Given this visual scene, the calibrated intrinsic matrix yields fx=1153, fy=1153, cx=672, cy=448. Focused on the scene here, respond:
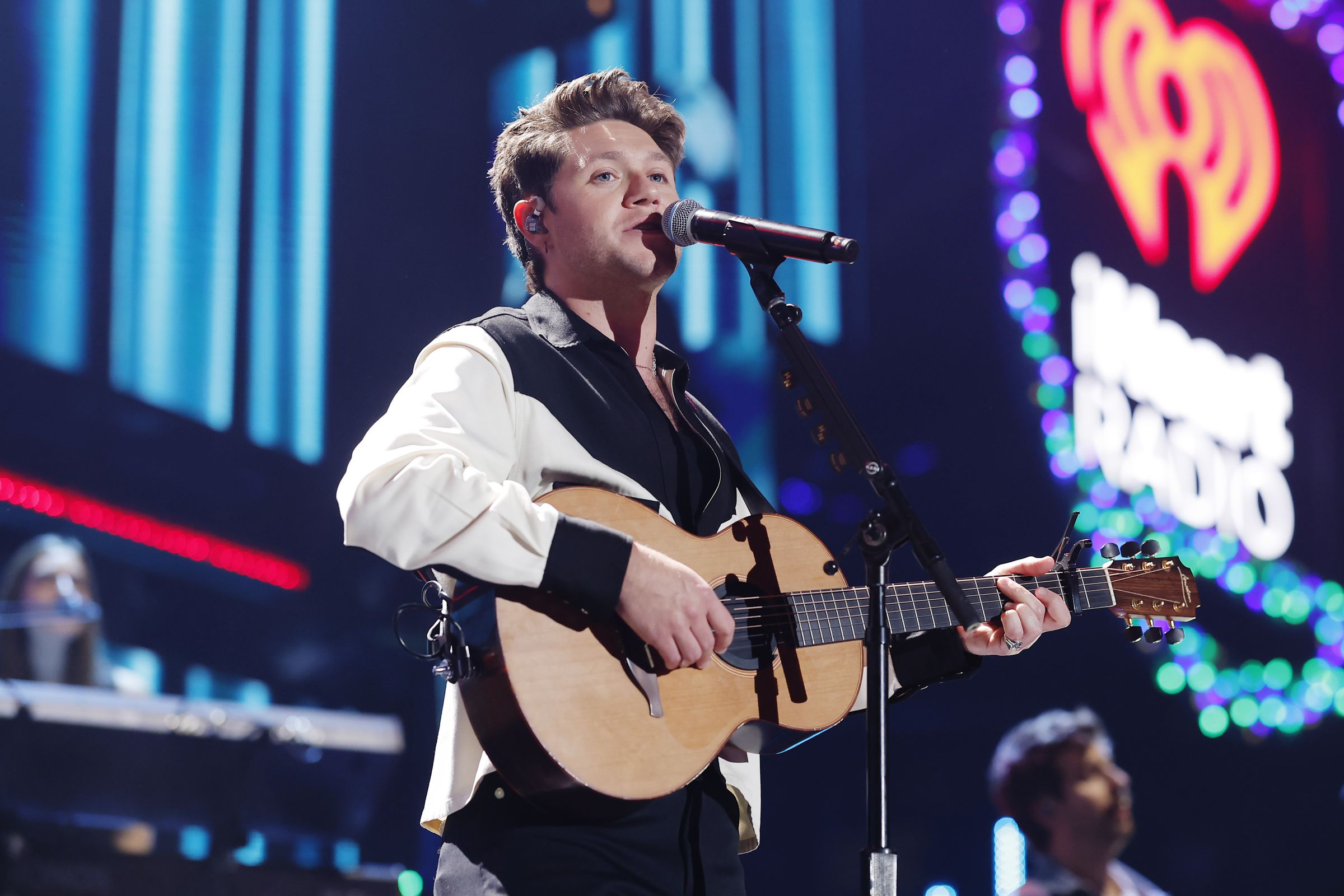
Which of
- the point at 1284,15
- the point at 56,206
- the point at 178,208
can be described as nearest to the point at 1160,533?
the point at 1284,15

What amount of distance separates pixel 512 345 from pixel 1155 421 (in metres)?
3.12

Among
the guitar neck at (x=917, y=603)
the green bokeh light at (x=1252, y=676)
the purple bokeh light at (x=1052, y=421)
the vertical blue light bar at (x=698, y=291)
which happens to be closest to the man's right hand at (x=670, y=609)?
the guitar neck at (x=917, y=603)

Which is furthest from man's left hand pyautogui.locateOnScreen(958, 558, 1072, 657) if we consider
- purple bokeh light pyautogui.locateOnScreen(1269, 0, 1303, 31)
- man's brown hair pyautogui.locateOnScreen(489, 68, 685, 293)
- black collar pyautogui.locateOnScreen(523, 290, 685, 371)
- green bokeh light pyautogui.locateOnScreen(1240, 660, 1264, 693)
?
purple bokeh light pyautogui.locateOnScreen(1269, 0, 1303, 31)

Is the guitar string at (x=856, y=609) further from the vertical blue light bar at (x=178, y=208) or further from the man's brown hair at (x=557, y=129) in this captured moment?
the vertical blue light bar at (x=178, y=208)

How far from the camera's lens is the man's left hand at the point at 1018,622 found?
212 centimetres

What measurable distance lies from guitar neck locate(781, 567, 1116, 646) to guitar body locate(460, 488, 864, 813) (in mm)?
48

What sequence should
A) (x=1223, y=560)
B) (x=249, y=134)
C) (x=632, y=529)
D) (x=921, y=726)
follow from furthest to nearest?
1. (x=1223, y=560)
2. (x=921, y=726)
3. (x=249, y=134)
4. (x=632, y=529)

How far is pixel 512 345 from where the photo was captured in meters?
1.92

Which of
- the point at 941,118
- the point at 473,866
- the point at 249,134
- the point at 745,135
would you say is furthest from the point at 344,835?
the point at 941,118

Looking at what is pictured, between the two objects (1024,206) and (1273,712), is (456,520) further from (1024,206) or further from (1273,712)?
(1273,712)

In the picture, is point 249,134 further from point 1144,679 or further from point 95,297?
point 1144,679

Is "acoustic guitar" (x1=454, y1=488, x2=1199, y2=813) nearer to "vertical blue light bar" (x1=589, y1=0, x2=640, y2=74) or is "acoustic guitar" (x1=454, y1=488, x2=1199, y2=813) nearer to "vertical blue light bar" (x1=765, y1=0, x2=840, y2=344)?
"vertical blue light bar" (x1=765, y1=0, x2=840, y2=344)

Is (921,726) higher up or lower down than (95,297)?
lower down

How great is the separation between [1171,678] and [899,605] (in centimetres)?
240
